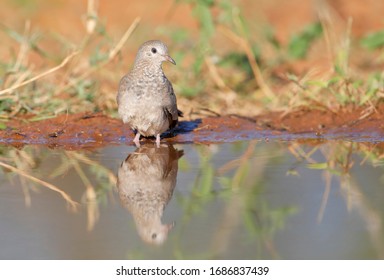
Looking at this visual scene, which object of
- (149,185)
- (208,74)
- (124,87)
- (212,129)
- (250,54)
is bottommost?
(149,185)

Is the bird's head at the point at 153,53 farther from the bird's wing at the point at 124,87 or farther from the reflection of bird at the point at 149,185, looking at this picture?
the reflection of bird at the point at 149,185

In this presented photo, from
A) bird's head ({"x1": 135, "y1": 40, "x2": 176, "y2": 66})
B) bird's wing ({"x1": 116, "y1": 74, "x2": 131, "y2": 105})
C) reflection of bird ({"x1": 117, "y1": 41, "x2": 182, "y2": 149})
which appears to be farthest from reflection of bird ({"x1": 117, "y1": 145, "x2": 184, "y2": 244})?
bird's head ({"x1": 135, "y1": 40, "x2": 176, "y2": 66})

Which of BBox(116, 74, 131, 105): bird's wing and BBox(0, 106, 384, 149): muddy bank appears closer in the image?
BBox(116, 74, 131, 105): bird's wing

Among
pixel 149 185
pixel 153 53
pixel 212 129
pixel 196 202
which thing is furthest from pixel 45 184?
pixel 212 129

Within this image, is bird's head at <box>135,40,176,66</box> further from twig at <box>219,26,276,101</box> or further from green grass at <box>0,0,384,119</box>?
twig at <box>219,26,276,101</box>

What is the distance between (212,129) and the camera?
6.92m

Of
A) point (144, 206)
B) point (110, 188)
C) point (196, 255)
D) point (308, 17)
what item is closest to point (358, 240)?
point (196, 255)

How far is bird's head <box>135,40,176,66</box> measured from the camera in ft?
21.1

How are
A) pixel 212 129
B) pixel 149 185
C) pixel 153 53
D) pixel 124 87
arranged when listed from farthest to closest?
pixel 212 129 → pixel 153 53 → pixel 124 87 → pixel 149 185

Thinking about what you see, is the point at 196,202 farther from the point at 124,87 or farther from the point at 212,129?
the point at 212,129

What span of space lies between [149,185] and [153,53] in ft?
5.68

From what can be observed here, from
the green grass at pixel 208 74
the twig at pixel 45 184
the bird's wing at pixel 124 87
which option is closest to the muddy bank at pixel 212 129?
the green grass at pixel 208 74

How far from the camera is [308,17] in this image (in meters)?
12.4

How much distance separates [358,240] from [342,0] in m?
9.01
